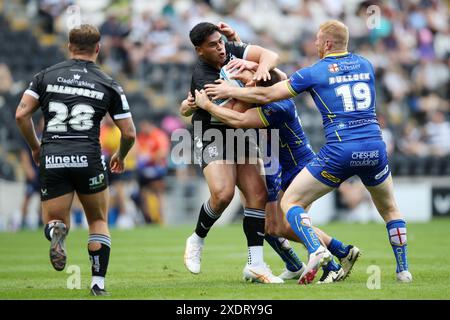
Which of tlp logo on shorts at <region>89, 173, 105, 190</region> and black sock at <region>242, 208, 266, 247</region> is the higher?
tlp logo on shorts at <region>89, 173, 105, 190</region>

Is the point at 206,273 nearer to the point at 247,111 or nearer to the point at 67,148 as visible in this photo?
the point at 247,111

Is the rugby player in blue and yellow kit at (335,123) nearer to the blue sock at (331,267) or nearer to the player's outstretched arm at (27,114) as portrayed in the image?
the blue sock at (331,267)

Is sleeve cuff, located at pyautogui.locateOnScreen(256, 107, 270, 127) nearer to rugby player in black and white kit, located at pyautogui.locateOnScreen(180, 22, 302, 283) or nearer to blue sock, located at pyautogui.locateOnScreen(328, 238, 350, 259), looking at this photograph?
rugby player in black and white kit, located at pyautogui.locateOnScreen(180, 22, 302, 283)

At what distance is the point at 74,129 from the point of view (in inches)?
→ 332

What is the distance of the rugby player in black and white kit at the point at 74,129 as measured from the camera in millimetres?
8391

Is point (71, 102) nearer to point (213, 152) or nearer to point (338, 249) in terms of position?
point (213, 152)

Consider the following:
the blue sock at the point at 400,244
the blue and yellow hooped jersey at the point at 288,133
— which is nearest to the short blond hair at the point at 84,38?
the blue and yellow hooped jersey at the point at 288,133

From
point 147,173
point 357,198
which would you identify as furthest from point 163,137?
point 357,198

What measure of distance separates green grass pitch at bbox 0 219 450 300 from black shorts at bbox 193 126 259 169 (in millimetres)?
1295

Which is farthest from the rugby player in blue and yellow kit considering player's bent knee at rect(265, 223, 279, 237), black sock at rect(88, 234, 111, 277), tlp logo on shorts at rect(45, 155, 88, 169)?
tlp logo on shorts at rect(45, 155, 88, 169)

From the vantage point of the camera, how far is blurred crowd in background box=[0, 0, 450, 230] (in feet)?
70.1

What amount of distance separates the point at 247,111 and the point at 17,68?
14.1 meters

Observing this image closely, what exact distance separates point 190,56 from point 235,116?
47.8 feet
